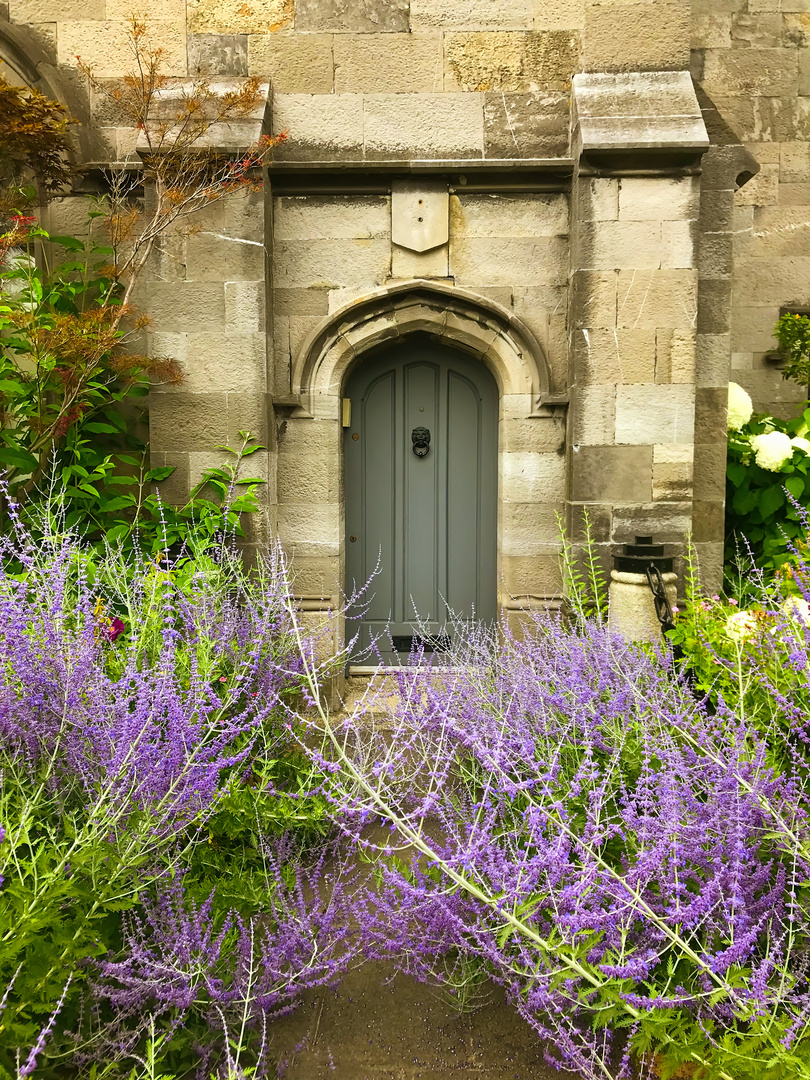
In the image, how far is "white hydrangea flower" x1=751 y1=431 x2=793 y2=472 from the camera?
453 centimetres

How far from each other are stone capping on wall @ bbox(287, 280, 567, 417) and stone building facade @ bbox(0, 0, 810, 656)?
1cm

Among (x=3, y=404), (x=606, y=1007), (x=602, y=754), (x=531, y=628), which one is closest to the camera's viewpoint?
(x=606, y=1007)

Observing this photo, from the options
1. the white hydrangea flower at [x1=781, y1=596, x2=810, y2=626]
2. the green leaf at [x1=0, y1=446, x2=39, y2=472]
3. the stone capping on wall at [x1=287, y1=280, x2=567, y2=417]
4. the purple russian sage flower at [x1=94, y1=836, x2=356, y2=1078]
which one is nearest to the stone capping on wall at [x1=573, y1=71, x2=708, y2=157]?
the stone capping on wall at [x1=287, y1=280, x2=567, y2=417]

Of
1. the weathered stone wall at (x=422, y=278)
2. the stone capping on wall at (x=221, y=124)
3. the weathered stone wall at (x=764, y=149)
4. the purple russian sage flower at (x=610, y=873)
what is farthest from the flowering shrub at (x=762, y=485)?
the stone capping on wall at (x=221, y=124)

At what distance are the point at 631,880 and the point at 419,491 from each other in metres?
3.30

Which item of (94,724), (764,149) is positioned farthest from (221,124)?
(764,149)

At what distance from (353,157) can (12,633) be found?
11.5 feet

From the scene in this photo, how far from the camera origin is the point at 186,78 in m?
4.21

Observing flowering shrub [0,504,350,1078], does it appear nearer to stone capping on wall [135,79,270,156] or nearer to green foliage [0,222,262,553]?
green foliage [0,222,262,553]

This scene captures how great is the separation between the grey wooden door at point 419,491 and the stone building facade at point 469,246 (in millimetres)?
245

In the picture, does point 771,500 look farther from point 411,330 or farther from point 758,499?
point 411,330

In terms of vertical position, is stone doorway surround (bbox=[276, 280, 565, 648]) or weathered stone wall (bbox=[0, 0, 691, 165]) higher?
weathered stone wall (bbox=[0, 0, 691, 165])

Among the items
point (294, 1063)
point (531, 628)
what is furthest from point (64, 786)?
point (531, 628)

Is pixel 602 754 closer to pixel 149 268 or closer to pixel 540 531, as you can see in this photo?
pixel 540 531
